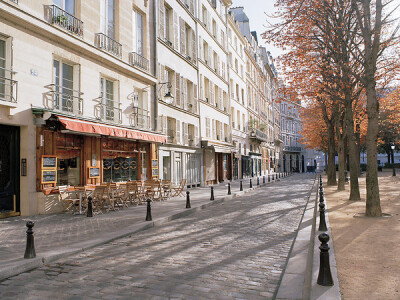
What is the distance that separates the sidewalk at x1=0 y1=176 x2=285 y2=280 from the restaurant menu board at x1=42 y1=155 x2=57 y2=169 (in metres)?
1.50

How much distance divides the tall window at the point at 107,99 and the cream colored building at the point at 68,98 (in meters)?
0.04

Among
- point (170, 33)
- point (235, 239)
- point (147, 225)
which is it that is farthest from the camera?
point (170, 33)

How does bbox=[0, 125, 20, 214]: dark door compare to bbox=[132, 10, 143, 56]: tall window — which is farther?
bbox=[132, 10, 143, 56]: tall window

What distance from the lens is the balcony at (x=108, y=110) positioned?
12711mm

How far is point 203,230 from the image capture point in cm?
761

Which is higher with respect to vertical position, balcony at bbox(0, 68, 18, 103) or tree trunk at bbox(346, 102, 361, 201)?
balcony at bbox(0, 68, 18, 103)

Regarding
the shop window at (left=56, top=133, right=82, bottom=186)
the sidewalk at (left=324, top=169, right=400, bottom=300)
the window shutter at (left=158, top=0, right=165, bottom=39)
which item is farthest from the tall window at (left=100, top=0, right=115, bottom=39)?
the sidewalk at (left=324, top=169, right=400, bottom=300)

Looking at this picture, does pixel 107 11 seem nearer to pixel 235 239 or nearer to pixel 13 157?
pixel 13 157

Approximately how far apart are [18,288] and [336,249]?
472cm

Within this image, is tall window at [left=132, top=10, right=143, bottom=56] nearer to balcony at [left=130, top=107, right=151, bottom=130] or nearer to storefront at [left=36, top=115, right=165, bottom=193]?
balcony at [left=130, top=107, right=151, bottom=130]

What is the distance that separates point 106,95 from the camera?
13742 millimetres

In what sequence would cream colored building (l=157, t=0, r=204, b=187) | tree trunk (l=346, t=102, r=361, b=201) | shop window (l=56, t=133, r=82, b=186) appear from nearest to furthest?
shop window (l=56, t=133, r=82, b=186) → tree trunk (l=346, t=102, r=361, b=201) → cream colored building (l=157, t=0, r=204, b=187)

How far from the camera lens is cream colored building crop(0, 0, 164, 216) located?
9398 mm

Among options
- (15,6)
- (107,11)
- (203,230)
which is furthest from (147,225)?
(107,11)
